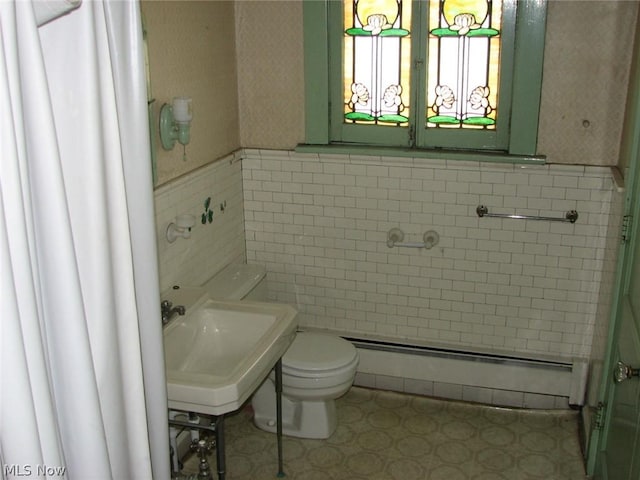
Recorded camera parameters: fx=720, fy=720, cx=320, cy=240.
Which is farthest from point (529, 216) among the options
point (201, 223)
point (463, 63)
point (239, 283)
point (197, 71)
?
point (197, 71)

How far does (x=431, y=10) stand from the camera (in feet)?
10.5

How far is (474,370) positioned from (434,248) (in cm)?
65

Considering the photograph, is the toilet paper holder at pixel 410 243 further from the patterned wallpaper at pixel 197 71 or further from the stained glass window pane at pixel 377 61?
the patterned wallpaper at pixel 197 71

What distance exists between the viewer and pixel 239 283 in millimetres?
3318

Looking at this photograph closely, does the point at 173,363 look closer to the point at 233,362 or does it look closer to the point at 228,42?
the point at 233,362

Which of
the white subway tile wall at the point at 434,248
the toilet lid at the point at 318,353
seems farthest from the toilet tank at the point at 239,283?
the toilet lid at the point at 318,353

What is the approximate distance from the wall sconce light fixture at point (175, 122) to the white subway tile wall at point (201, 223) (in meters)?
0.18

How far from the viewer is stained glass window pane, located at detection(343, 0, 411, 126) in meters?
3.25

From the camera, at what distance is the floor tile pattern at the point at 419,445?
10.1 feet

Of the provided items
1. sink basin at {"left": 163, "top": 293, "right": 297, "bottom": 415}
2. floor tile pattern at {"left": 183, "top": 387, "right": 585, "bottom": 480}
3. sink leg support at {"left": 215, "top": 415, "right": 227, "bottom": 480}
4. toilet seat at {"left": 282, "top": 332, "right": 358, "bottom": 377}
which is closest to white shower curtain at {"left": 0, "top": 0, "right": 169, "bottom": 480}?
sink basin at {"left": 163, "top": 293, "right": 297, "bottom": 415}

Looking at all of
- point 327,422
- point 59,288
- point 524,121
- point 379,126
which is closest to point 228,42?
point 379,126

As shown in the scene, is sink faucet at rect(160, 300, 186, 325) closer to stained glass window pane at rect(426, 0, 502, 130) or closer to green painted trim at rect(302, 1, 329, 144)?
green painted trim at rect(302, 1, 329, 144)

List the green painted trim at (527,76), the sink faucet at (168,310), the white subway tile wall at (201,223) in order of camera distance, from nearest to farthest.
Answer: the sink faucet at (168,310), the white subway tile wall at (201,223), the green painted trim at (527,76)

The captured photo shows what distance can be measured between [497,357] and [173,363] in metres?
1.68
